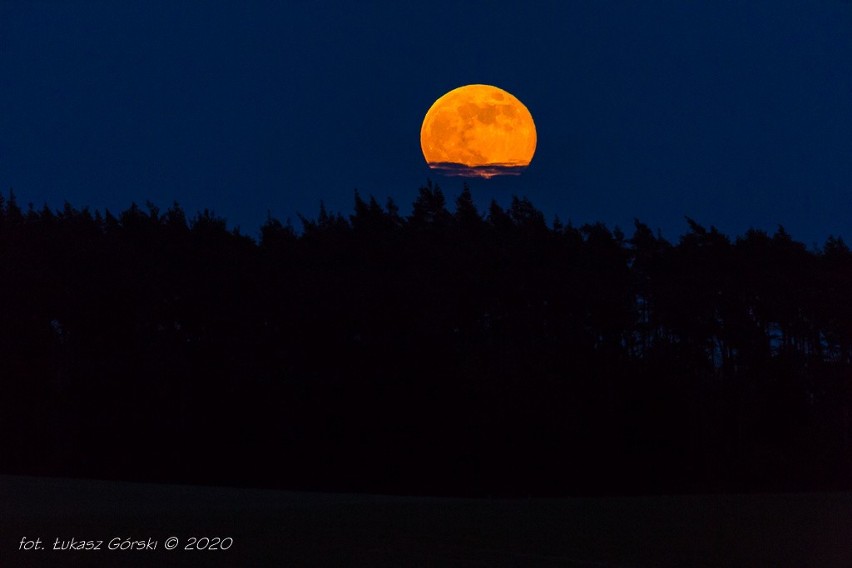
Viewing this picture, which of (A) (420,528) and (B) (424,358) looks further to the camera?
(B) (424,358)

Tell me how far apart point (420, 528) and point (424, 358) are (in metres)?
29.4

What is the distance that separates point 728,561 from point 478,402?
31.5 metres

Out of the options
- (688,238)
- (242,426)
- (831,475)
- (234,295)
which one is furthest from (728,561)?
(688,238)

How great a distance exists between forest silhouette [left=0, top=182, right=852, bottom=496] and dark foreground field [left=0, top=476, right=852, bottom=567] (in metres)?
18.8

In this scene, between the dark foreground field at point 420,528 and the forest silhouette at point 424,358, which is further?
the forest silhouette at point 424,358

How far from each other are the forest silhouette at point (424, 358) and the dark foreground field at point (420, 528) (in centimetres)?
1877

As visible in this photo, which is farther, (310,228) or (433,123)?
(310,228)

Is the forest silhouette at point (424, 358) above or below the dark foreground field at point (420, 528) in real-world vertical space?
above

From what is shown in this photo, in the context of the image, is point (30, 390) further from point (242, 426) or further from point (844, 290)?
point (844, 290)

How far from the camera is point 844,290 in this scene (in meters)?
50.7

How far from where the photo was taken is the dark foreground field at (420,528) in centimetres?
1371

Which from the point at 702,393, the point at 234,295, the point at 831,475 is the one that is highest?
the point at 234,295

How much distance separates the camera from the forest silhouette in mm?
43531

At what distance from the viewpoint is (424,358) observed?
151 ft
